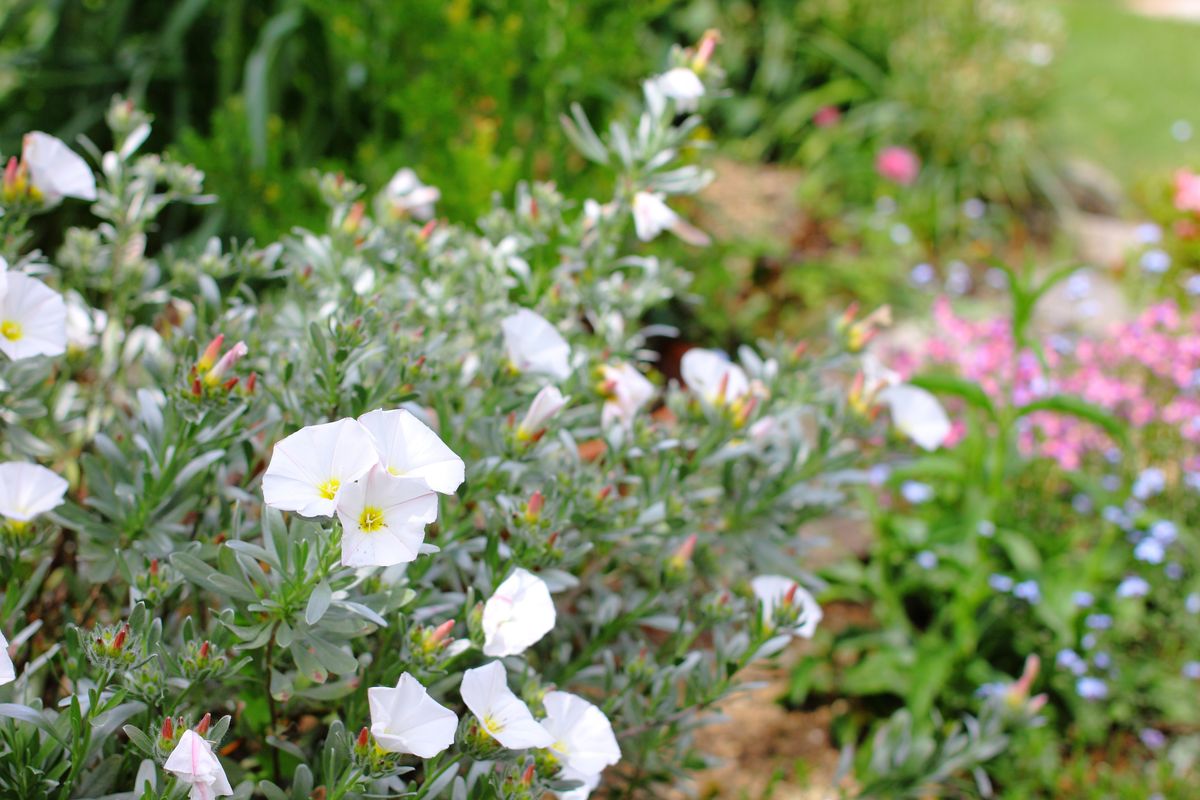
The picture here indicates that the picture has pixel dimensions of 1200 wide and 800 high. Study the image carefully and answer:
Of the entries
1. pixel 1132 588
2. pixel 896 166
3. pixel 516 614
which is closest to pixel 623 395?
pixel 516 614

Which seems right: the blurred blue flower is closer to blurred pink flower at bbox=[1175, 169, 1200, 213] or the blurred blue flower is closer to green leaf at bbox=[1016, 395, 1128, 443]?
green leaf at bbox=[1016, 395, 1128, 443]

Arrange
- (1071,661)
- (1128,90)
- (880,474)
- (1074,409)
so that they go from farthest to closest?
1. (1128,90)
2. (880,474)
3. (1071,661)
4. (1074,409)

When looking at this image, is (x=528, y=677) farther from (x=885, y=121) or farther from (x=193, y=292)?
(x=885, y=121)

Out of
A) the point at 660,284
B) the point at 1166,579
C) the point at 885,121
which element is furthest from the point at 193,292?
the point at 885,121

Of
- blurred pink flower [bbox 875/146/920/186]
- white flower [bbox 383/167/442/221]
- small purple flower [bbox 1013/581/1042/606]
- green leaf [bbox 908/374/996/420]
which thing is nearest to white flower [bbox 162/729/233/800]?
white flower [bbox 383/167/442/221]

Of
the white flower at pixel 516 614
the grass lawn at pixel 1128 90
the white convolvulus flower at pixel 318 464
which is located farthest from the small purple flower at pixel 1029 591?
the grass lawn at pixel 1128 90

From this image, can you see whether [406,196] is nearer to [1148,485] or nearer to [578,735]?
[578,735]

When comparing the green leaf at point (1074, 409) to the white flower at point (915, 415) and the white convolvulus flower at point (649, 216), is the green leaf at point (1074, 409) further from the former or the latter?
the white convolvulus flower at point (649, 216)
